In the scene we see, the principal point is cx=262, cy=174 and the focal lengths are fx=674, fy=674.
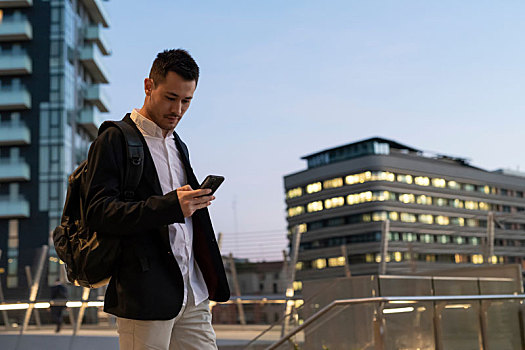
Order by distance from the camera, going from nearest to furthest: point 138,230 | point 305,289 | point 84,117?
1. point 138,230
2. point 305,289
3. point 84,117

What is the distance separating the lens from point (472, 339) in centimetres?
505

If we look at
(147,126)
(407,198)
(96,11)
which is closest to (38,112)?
(96,11)

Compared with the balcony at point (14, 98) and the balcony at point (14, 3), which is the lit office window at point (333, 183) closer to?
the balcony at point (14, 98)

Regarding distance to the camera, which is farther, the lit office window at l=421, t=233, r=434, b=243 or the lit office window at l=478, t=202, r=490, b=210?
the lit office window at l=478, t=202, r=490, b=210

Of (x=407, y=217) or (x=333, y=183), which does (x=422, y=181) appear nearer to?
(x=407, y=217)

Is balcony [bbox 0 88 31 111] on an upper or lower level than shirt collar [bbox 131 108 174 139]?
upper

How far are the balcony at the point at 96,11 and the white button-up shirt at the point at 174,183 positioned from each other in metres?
42.1

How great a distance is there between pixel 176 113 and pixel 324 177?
325 ft

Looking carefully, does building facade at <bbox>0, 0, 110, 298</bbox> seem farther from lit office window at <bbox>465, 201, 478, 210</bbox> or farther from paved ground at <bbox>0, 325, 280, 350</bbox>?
lit office window at <bbox>465, 201, 478, 210</bbox>

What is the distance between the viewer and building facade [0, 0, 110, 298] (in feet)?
120

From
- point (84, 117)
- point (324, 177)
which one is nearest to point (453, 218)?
point (324, 177)

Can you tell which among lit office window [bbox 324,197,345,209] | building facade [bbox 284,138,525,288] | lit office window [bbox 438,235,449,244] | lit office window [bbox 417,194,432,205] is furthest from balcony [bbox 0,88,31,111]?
lit office window [bbox 417,194,432,205]

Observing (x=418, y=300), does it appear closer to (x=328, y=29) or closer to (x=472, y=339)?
(x=472, y=339)

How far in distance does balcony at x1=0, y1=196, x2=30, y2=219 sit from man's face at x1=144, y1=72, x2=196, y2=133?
36.3m
